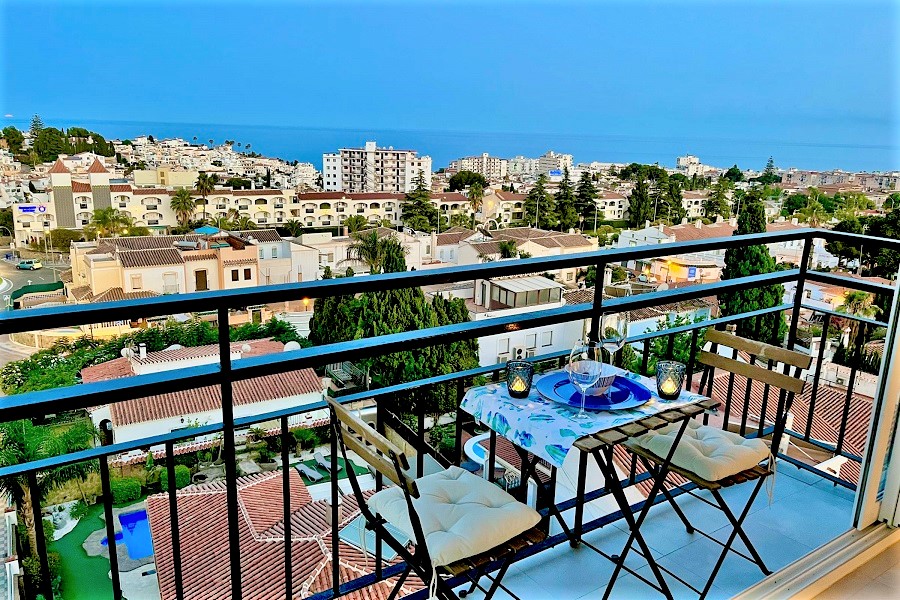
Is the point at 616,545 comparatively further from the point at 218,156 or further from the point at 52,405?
the point at 218,156

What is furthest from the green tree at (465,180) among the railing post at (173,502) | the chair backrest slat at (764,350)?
the railing post at (173,502)

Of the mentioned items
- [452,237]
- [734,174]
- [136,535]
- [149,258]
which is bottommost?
[136,535]

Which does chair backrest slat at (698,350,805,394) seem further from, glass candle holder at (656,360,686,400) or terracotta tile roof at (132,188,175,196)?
terracotta tile roof at (132,188,175,196)

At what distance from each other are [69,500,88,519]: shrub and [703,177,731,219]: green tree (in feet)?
138

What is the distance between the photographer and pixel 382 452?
133 cm

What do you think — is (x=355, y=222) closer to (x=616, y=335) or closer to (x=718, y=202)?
(x=718, y=202)

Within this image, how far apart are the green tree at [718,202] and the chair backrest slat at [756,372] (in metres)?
47.2

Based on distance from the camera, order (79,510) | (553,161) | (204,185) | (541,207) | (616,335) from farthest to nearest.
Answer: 1. (553,161)
2. (541,207)
3. (204,185)
4. (79,510)
5. (616,335)

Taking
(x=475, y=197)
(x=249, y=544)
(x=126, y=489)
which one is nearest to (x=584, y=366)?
(x=249, y=544)

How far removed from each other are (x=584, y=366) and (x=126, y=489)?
18041 millimetres

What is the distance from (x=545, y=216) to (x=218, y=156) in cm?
2945

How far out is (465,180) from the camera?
5178 cm

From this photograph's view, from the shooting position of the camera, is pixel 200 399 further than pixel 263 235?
No

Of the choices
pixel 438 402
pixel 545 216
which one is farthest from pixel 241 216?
pixel 438 402
